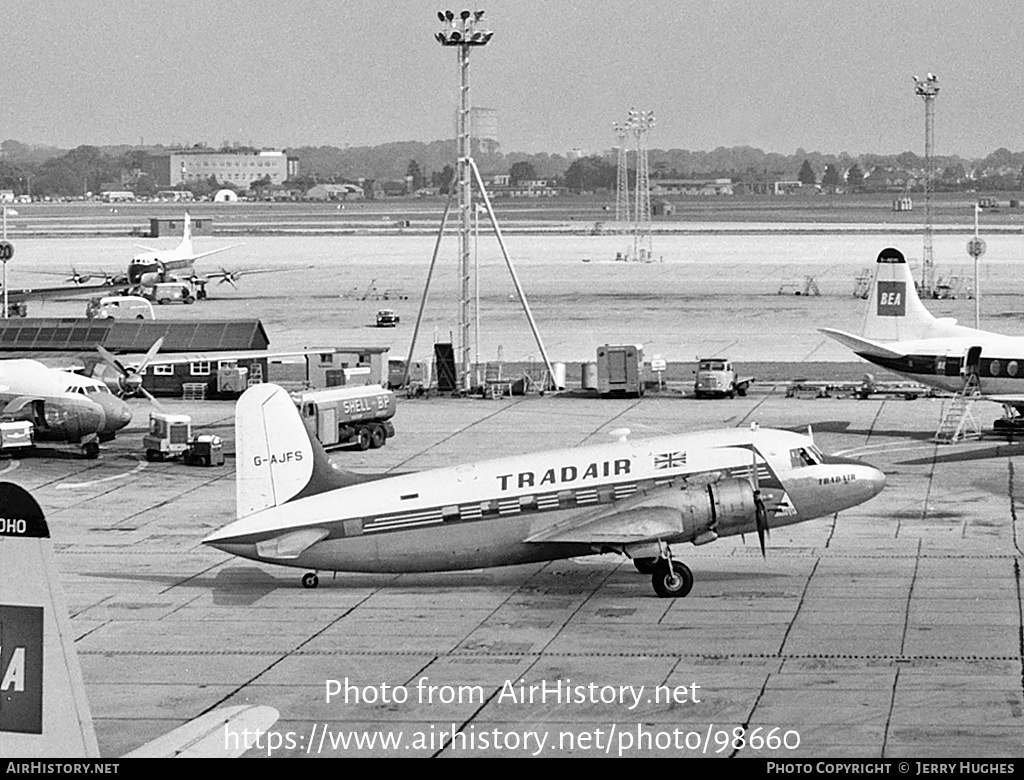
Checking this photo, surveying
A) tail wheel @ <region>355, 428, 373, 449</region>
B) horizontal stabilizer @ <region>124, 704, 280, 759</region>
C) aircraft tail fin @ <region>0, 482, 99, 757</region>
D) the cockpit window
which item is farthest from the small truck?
aircraft tail fin @ <region>0, 482, 99, 757</region>

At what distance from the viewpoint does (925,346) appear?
70062mm

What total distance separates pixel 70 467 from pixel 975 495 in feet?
110

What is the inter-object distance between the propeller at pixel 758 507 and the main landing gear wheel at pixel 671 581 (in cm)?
205

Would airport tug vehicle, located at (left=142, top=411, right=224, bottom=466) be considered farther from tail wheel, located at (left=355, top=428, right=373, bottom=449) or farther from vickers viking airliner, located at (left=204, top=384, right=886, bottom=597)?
vickers viking airliner, located at (left=204, top=384, right=886, bottom=597)

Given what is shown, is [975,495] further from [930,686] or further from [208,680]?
[208,680]

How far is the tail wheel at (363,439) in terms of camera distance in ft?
223

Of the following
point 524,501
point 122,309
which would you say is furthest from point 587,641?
point 122,309

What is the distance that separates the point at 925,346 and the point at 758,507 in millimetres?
31097

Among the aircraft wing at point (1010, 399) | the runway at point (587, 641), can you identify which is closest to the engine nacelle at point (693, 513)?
the runway at point (587, 641)

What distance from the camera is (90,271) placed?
7160 inches

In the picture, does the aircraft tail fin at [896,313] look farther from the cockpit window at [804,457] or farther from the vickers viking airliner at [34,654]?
the vickers viking airliner at [34,654]

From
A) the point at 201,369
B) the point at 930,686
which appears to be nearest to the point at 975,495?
the point at 930,686
